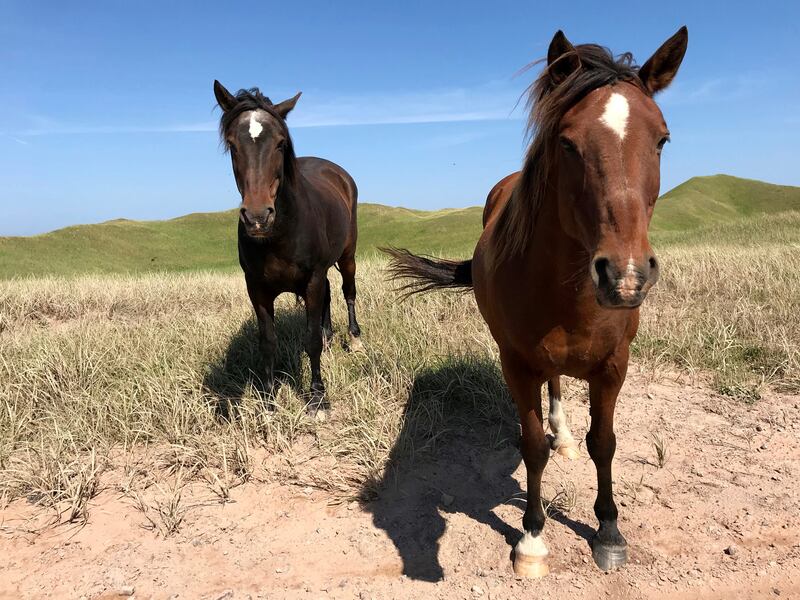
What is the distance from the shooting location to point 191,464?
3.30 metres

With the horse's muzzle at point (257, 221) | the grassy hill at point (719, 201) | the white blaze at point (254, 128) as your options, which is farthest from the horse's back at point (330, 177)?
the grassy hill at point (719, 201)

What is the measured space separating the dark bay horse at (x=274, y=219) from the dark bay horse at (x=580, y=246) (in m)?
1.55

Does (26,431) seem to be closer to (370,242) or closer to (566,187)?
(566,187)

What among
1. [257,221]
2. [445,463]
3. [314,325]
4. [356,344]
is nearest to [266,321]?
[314,325]

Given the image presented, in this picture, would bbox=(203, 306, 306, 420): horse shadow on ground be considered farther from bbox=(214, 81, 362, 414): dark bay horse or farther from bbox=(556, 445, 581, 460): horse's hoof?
bbox=(556, 445, 581, 460): horse's hoof

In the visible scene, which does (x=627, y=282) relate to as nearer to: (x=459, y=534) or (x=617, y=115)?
(x=617, y=115)

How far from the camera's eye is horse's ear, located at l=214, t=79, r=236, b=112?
3440 mm

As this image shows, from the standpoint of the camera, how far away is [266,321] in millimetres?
4137

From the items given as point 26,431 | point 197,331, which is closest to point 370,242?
point 197,331

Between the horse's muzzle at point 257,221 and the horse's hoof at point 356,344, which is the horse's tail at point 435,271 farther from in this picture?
the horse's muzzle at point 257,221

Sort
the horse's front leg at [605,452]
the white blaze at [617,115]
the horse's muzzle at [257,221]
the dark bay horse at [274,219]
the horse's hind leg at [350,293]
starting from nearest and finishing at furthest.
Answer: the white blaze at [617,115] → the horse's front leg at [605,452] → the horse's muzzle at [257,221] → the dark bay horse at [274,219] → the horse's hind leg at [350,293]

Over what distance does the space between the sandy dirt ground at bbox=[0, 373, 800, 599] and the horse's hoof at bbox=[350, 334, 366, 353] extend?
6.61ft

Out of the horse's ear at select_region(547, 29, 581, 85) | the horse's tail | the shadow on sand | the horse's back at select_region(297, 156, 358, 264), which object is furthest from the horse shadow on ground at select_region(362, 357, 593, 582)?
the horse's ear at select_region(547, 29, 581, 85)

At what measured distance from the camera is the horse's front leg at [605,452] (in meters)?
2.37
